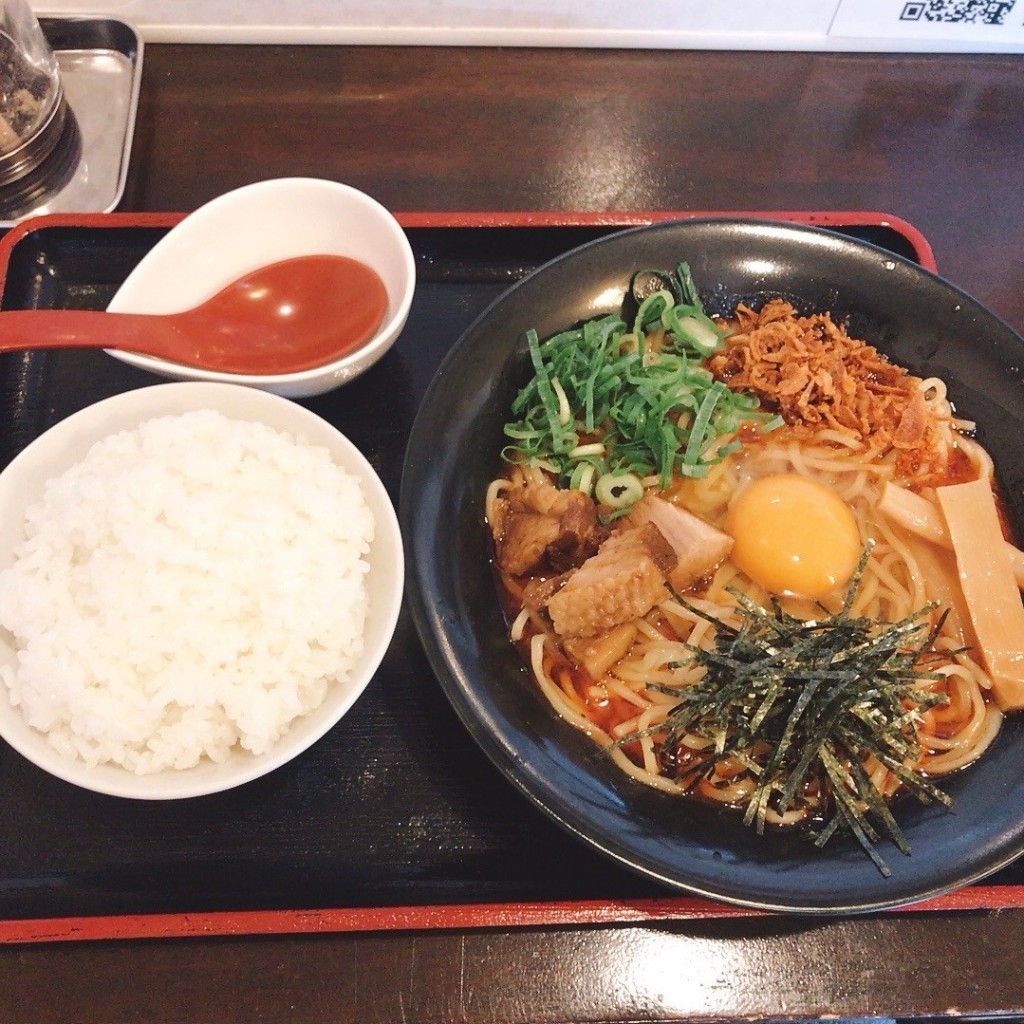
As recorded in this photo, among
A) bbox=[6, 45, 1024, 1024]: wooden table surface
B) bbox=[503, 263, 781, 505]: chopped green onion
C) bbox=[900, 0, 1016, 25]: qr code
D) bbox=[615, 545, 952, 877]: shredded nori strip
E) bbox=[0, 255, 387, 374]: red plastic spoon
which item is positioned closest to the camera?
bbox=[615, 545, 952, 877]: shredded nori strip

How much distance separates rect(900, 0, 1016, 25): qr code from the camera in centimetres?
324

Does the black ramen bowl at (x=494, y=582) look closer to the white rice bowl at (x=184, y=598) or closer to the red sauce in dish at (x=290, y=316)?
the white rice bowl at (x=184, y=598)

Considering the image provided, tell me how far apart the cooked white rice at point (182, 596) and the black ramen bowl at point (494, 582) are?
239mm

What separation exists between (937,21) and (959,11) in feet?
0.27

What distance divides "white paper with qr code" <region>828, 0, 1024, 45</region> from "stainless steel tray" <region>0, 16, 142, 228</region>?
Answer: 285 centimetres

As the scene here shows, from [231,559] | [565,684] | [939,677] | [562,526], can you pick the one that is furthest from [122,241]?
[939,677]

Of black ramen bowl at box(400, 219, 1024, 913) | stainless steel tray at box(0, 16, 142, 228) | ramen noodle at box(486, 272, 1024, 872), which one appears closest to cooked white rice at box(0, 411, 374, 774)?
black ramen bowl at box(400, 219, 1024, 913)

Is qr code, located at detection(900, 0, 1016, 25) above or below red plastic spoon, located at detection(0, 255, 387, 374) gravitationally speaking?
above

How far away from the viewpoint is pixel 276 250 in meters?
2.57

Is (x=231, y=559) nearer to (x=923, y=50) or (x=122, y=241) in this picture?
(x=122, y=241)

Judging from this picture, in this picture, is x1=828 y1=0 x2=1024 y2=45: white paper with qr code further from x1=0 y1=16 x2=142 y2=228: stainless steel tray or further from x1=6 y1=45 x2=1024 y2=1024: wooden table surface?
x1=0 y1=16 x2=142 y2=228: stainless steel tray

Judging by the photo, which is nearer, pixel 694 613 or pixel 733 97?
pixel 694 613

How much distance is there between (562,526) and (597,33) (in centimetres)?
237

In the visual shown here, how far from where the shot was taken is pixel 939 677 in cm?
196
